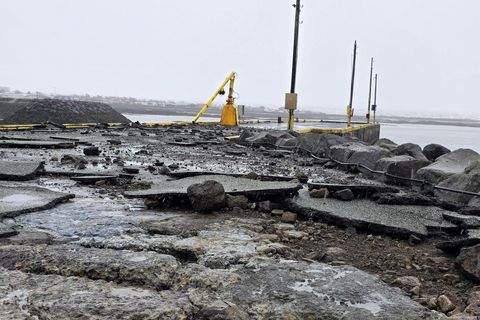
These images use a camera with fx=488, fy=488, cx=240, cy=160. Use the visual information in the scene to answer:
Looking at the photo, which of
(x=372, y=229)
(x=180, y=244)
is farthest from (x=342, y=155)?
(x=180, y=244)

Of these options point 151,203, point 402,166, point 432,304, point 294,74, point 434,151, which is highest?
point 294,74

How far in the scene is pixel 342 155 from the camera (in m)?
9.23

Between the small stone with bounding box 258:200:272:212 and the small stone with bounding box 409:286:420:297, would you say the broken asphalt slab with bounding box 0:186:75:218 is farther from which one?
the small stone with bounding box 409:286:420:297

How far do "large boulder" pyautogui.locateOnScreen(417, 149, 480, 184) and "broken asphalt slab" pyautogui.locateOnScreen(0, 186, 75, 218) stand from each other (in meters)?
5.09

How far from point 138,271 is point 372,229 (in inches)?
88.1

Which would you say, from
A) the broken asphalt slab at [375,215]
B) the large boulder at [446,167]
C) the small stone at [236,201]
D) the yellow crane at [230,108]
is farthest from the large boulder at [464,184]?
the yellow crane at [230,108]

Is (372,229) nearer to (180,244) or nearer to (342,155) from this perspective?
(180,244)

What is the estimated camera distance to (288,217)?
14.6 feet

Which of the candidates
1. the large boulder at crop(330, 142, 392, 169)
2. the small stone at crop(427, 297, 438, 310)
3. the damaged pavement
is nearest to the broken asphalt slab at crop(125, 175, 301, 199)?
the damaged pavement

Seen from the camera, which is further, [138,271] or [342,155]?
[342,155]

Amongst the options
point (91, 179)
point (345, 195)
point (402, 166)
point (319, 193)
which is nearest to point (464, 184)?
point (402, 166)

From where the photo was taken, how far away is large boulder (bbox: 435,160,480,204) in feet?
19.4

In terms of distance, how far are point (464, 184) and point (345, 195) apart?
6.10ft

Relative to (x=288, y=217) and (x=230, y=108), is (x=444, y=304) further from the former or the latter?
(x=230, y=108)
